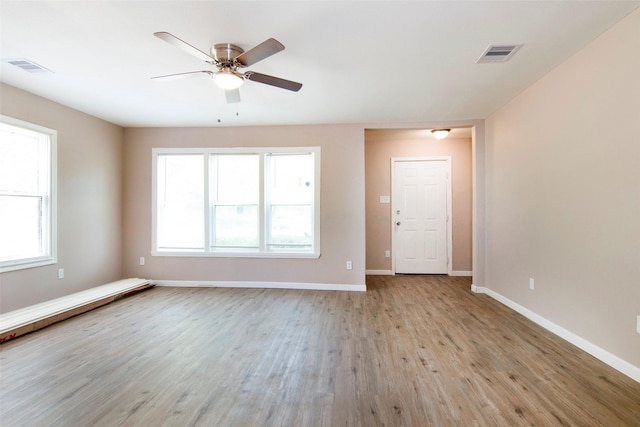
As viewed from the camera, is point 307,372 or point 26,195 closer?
point 307,372

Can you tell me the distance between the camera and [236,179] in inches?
178

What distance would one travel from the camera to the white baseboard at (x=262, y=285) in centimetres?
427

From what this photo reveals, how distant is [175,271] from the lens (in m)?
4.54

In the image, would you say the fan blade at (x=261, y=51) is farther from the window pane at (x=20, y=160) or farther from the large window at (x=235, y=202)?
the window pane at (x=20, y=160)

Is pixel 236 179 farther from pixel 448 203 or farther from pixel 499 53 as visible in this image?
pixel 448 203

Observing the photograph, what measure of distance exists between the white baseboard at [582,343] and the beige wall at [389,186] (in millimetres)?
1752

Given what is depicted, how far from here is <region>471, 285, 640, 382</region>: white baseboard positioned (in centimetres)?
198

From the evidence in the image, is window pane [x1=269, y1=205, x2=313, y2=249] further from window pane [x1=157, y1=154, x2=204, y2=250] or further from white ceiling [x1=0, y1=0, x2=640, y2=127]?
white ceiling [x1=0, y1=0, x2=640, y2=127]

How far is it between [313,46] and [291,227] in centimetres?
276

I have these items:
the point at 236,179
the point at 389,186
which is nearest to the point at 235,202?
the point at 236,179

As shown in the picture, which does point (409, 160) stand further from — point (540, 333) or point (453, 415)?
point (453, 415)

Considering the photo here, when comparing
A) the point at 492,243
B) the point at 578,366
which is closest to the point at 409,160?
the point at 492,243

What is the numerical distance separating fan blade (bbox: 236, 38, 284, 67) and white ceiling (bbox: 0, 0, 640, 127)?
0.21 meters

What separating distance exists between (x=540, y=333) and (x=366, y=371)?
1929mm
